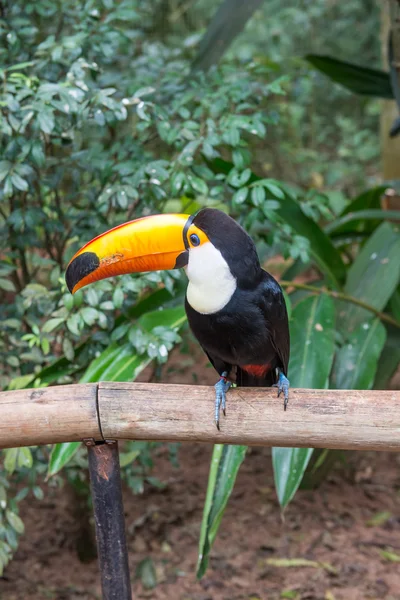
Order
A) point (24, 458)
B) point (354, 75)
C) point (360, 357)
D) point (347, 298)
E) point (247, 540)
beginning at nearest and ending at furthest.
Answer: point (24, 458), point (360, 357), point (347, 298), point (247, 540), point (354, 75)

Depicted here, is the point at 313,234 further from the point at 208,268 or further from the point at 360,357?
the point at 208,268

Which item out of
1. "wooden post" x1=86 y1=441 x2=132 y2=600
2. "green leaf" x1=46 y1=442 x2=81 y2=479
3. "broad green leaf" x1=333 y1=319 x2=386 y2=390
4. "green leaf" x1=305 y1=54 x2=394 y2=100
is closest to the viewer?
"wooden post" x1=86 y1=441 x2=132 y2=600

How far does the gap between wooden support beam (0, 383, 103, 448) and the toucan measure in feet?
0.71

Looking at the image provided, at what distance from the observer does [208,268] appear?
139 cm

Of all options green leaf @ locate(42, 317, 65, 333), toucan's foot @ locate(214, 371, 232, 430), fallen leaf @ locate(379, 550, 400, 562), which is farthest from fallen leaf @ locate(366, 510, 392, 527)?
green leaf @ locate(42, 317, 65, 333)

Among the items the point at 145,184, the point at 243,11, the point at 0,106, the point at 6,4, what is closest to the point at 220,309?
the point at 145,184

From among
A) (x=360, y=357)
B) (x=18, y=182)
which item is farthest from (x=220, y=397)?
(x=360, y=357)

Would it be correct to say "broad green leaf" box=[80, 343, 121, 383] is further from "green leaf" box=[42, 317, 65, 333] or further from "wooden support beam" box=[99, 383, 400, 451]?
"wooden support beam" box=[99, 383, 400, 451]

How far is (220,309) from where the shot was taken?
1.42 meters

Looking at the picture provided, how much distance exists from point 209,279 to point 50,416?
1.35 ft

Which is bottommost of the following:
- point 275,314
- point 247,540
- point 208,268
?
point 247,540

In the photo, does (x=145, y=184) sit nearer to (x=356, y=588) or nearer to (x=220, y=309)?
(x=220, y=309)

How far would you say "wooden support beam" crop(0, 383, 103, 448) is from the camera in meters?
1.37

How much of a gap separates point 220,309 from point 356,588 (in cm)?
130
